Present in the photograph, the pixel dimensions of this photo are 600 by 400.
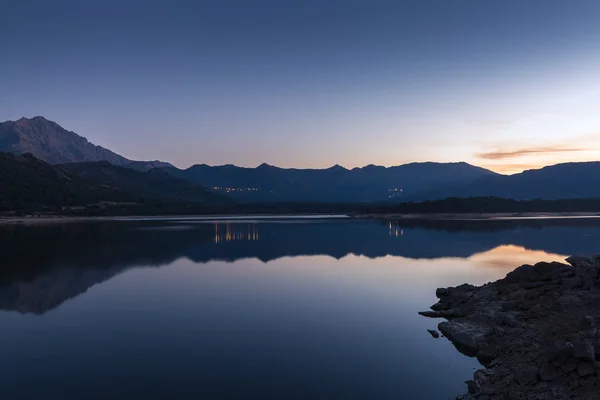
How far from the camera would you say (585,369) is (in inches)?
465

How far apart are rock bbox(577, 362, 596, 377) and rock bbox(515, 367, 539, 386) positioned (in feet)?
3.71

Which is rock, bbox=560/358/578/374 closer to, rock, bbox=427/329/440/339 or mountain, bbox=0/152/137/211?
rock, bbox=427/329/440/339

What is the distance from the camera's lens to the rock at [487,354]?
1616 centimetres

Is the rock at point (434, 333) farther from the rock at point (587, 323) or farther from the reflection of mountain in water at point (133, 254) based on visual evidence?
the reflection of mountain in water at point (133, 254)

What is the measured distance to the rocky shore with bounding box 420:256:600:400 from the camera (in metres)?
12.1

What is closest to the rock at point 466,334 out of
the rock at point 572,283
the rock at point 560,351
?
the rock at point 560,351

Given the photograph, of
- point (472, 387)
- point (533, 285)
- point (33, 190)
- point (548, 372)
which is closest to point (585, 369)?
point (548, 372)

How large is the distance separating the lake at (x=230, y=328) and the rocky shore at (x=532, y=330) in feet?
3.39

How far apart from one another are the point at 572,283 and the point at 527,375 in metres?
10.4

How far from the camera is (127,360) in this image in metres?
15.9

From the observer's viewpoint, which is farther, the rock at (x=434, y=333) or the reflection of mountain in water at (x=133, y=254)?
the reflection of mountain in water at (x=133, y=254)

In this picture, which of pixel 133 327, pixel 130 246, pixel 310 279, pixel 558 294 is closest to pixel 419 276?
pixel 310 279

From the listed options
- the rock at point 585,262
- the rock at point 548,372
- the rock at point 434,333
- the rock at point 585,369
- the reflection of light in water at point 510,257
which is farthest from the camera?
the reflection of light in water at point 510,257

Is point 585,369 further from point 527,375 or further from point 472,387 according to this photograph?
point 472,387
